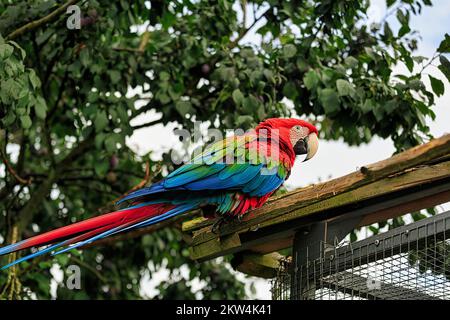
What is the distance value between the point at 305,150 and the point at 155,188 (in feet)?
2.43

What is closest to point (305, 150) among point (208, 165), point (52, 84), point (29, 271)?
point (208, 165)

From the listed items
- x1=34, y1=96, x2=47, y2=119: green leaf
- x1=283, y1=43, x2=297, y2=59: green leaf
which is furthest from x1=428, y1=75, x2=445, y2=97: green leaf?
x1=34, y1=96, x2=47, y2=119: green leaf

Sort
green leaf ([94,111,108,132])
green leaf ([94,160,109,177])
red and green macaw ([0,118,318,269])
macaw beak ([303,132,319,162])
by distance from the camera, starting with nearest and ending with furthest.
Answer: red and green macaw ([0,118,318,269])
macaw beak ([303,132,319,162])
green leaf ([94,111,108,132])
green leaf ([94,160,109,177])

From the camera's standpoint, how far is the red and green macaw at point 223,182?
2.85 metres

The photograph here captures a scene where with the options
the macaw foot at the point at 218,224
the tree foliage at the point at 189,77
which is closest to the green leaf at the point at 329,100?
the tree foliage at the point at 189,77

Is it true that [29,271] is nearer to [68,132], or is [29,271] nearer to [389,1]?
[68,132]

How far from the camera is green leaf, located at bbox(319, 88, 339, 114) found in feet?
12.9

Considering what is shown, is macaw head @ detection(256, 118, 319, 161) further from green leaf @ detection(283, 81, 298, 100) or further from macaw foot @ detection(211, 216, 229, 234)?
green leaf @ detection(283, 81, 298, 100)

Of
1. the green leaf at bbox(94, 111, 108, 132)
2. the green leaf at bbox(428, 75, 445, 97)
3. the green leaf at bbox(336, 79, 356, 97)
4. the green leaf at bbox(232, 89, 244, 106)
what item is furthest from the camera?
the green leaf at bbox(94, 111, 108, 132)

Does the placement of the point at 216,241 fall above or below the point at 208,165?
below

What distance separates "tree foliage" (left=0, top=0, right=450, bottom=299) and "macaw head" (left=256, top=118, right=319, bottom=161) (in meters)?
0.58

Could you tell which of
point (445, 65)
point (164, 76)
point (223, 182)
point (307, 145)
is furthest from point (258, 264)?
point (164, 76)

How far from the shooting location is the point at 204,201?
9.95 ft

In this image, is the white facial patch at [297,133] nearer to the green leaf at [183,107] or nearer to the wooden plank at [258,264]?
the wooden plank at [258,264]
